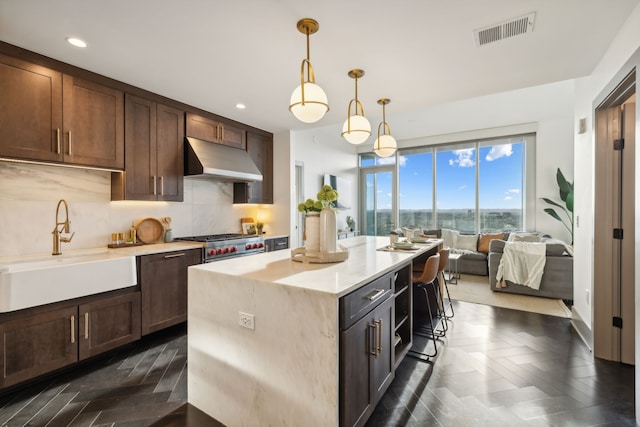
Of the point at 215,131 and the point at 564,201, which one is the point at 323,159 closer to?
the point at 215,131

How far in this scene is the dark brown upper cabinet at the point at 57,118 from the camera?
7.25 ft

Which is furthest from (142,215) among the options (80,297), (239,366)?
(239,366)

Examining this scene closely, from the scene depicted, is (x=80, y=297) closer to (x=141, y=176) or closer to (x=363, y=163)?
(x=141, y=176)

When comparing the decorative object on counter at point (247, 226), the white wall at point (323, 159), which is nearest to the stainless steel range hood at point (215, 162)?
the decorative object on counter at point (247, 226)

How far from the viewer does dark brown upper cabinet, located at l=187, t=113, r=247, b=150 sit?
3605 mm

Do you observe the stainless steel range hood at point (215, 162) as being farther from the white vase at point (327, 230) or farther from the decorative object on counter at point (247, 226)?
the white vase at point (327, 230)

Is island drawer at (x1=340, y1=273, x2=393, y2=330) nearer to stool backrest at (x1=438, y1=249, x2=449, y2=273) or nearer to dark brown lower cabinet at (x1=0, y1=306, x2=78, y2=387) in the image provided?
stool backrest at (x1=438, y1=249, x2=449, y2=273)

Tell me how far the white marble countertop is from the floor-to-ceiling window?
5.23 m

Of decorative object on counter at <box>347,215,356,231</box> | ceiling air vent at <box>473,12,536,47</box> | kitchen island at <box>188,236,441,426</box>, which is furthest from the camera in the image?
decorative object on counter at <box>347,215,356,231</box>

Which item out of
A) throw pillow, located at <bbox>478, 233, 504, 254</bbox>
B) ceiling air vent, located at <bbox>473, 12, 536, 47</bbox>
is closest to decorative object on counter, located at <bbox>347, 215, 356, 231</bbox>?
throw pillow, located at <bbox>478, 233, 504, 254</bbox>

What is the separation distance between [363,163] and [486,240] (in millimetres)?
3669

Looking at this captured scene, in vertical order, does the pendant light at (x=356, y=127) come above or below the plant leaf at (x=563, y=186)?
above

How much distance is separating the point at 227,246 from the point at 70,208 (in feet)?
4.90

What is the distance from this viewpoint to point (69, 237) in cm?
277
